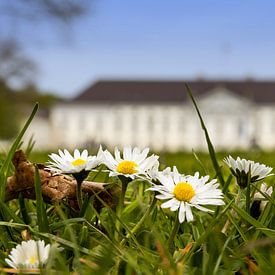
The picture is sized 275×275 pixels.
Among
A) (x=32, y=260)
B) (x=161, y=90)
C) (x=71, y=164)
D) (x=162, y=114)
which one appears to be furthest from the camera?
(x=161, y=90)

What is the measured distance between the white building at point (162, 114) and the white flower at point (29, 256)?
37.1 meters

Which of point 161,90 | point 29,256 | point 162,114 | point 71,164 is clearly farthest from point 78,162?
point 161,90

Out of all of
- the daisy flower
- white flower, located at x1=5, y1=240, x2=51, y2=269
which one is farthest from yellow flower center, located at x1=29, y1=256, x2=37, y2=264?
the daisy flower

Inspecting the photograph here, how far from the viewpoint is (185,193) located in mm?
473

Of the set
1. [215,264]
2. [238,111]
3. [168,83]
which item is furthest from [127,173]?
[168,83]

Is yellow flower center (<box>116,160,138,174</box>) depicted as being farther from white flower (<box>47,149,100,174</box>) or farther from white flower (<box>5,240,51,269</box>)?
white flower (<box>5,240,51,269</box>)

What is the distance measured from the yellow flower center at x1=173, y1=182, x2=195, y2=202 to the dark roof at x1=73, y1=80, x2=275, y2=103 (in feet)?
128

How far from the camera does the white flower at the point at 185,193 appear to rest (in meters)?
0.46

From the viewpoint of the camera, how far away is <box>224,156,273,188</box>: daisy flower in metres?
0.54

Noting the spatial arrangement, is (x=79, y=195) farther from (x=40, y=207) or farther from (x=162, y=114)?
(x=162, y=114)

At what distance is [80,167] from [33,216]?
0.16 metres

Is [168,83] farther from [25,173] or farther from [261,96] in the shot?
[25,173]

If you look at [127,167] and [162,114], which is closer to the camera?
[127,167]

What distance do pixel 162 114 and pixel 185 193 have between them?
39343 millimetres
